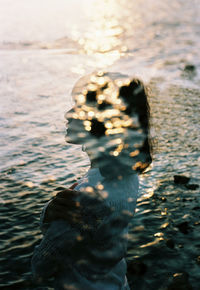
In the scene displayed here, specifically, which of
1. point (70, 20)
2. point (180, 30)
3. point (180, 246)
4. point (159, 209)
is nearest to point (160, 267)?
point (180, 246)

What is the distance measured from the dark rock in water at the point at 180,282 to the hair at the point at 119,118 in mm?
2051

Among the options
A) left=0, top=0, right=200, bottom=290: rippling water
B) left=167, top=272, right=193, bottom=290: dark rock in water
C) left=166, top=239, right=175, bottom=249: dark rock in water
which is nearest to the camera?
left=167, top=272, right=193, bottom=290: dark rock in water

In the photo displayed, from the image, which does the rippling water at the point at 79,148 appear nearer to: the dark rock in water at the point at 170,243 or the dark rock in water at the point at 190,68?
the dark rock in water at the point at 170,243

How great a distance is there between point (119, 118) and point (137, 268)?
2.30 m

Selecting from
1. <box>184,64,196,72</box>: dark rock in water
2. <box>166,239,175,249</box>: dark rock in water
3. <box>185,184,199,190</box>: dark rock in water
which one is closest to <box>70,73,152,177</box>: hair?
<box>166,239,175,249</box>: dark rock in water

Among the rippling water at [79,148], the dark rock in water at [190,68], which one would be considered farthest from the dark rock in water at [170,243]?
the dark rock in water at [190,68]

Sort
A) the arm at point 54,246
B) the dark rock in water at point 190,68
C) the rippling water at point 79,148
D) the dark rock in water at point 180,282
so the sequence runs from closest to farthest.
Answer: the arm at point 54,246, the dark rock in water at point 180,282, the rippling water at point 79,148, the dark rock in water at point 190,68

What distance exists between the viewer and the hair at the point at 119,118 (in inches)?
55.6

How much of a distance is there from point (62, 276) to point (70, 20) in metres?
27.1

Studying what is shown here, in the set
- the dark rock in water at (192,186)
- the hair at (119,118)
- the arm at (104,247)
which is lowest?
the dark rock in water at (192,186)

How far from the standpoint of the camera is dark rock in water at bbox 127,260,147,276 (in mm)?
3225

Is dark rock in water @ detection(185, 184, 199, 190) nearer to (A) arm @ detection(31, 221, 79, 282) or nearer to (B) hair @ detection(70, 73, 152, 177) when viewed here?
(B) hair @ detection(70, 73, 152, 177)

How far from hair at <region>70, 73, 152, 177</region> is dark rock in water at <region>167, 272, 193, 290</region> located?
205 centimetres

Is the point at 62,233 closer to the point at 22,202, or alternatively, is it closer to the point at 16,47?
the point at 22,202
